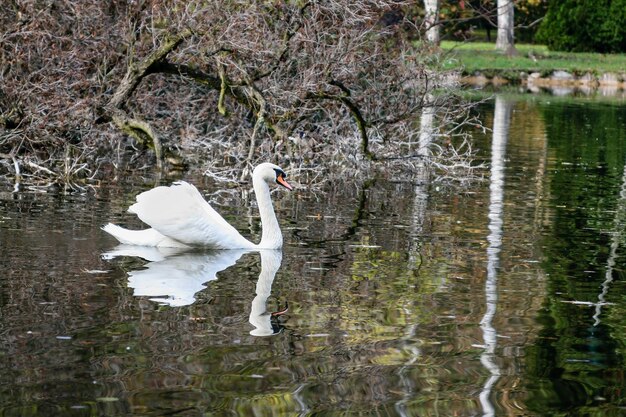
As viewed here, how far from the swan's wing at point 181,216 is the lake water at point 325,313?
175 millimetres

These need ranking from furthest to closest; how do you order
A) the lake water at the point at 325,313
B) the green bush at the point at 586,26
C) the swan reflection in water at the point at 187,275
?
the green bush at the point at 586,26 < the swan reflection in water at the point at 187,275 < the lake water at the point at 325,313

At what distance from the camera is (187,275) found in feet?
32.6

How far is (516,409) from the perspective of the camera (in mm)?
6281

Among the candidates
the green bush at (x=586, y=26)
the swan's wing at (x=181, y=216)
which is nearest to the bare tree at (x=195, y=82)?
the swan's wing at (x=181, y=216)

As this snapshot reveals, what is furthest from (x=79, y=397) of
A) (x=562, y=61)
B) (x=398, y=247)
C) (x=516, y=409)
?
(x=562, y=61)

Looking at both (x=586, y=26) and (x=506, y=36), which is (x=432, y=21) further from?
(x=586, y=26)

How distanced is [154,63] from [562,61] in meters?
38.5

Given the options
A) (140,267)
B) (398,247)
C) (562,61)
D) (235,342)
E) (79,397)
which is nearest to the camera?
(79,397)

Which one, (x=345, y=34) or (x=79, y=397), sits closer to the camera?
(x=79, y=397)

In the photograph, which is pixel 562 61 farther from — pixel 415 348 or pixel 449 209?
pixel 415 348

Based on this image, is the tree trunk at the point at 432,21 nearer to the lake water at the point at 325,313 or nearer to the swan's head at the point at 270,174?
the lake water at the point at 325,313

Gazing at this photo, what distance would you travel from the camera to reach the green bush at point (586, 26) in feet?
187

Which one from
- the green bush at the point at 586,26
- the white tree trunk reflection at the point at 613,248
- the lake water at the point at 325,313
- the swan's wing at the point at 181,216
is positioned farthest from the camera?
the green bush at the point at 586,26

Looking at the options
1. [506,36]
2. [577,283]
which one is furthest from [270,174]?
[506,36]
